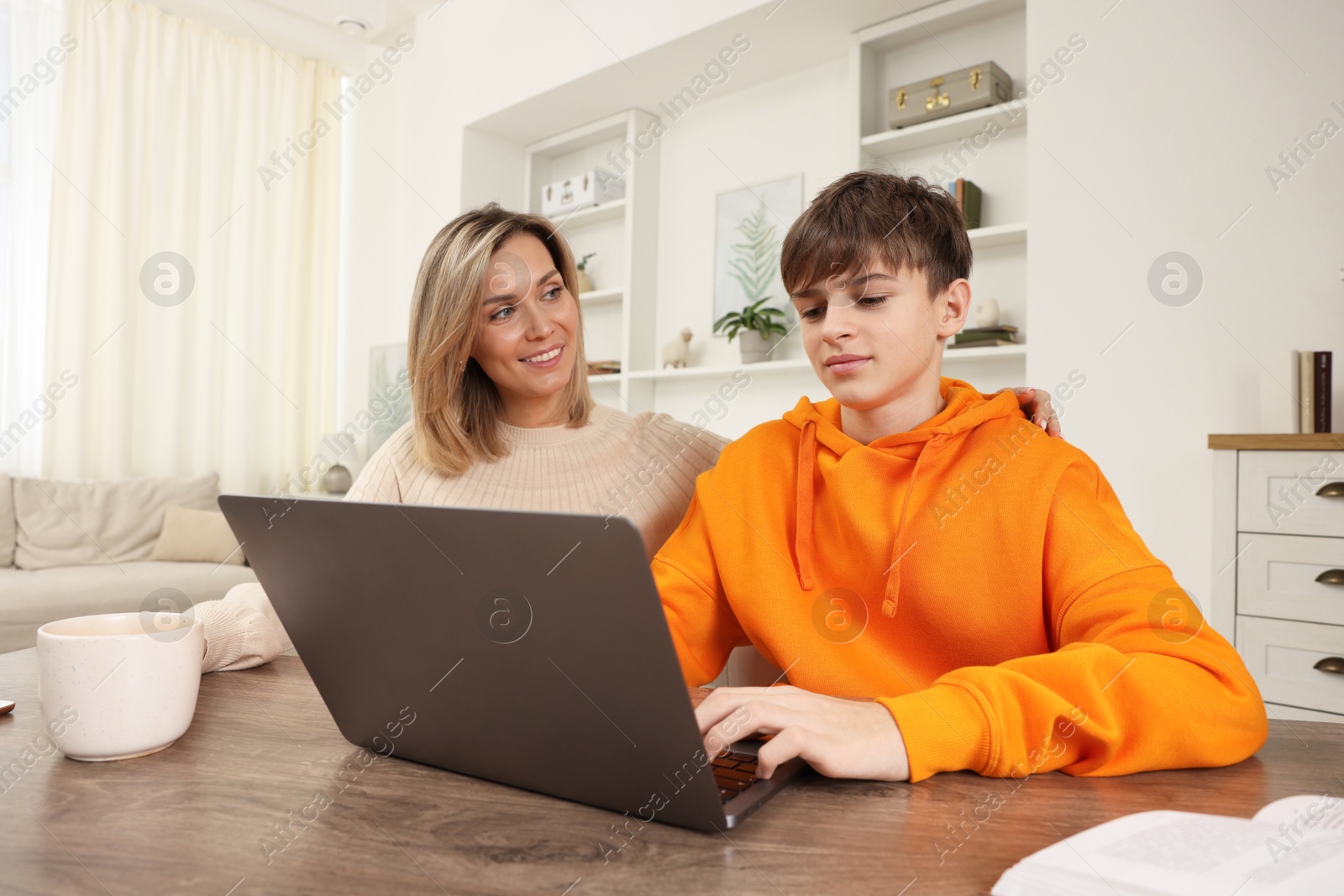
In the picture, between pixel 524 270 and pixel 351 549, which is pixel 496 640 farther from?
pixel 524 270

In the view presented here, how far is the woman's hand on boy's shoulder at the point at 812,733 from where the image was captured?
633 millimetres

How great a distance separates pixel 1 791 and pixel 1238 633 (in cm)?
227

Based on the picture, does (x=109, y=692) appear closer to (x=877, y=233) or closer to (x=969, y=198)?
(x=877, y=233)

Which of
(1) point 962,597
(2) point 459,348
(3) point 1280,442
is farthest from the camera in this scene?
(3) point 1280,442

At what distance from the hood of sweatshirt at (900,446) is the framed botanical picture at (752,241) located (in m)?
2.30

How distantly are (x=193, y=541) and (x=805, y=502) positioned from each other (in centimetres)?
355

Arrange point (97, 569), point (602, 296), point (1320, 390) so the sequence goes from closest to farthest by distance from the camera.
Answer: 1. point (1320, 390)
2. point (97, 569)
3. point (602, 296)

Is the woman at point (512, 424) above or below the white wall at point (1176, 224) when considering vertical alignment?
below

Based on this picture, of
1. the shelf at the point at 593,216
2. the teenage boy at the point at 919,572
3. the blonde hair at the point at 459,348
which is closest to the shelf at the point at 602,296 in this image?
the shelf at the point at 593,216

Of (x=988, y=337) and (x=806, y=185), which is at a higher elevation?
(x=806, y=185)

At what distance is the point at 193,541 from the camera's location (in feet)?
12.6

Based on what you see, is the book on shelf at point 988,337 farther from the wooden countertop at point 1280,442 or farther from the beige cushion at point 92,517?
the beige cushion at point 92,517

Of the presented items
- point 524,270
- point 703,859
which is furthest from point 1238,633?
point 703,859

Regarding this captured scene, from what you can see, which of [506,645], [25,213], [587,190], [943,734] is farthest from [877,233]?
[25,213]
